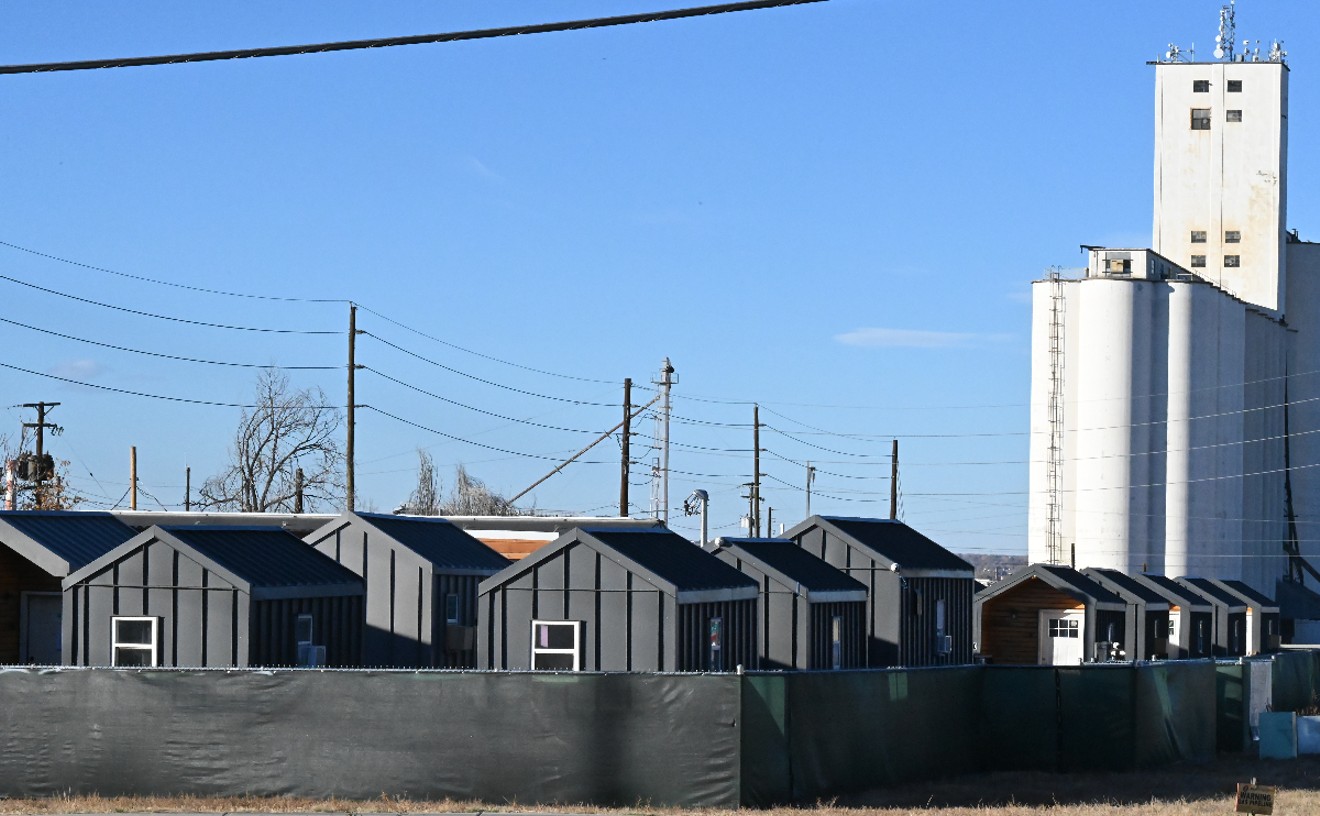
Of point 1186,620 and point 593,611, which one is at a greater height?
point 593,611

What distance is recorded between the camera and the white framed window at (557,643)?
→ 1179 inches

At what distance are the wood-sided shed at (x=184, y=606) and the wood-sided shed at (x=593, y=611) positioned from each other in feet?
11.1

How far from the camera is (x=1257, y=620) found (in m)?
75.8

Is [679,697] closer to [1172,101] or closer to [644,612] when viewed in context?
[644,612]

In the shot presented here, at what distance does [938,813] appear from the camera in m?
22.5

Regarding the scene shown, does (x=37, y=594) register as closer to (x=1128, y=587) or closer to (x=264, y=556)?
(x=264, y=556)

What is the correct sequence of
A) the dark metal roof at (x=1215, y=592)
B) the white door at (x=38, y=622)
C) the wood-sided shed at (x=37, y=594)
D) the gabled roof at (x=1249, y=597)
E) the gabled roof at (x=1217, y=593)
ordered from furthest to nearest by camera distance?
the gabled roof at (x=1249, y=597)
the dark metal roof at (x=1215, y=592)
the gabled roof at (x=1217, y=593)
the white door at (x=38, y=622)
the wood-sided shed at (x=37, y=594)

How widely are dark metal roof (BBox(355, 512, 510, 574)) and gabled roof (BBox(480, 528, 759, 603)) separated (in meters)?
5.65

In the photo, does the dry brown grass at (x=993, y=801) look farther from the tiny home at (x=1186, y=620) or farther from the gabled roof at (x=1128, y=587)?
the tiny home at (x=1186, y=620)

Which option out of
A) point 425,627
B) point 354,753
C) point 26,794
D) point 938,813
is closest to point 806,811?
point 938,813

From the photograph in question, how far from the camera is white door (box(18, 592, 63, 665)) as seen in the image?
3238 cm

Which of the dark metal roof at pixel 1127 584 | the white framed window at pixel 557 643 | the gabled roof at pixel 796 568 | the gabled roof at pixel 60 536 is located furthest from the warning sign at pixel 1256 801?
the dark metal roof at pixel 1127 584

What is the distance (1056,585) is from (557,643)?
28665 mm

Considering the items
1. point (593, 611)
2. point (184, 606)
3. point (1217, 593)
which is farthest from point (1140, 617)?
point (184, 606)
